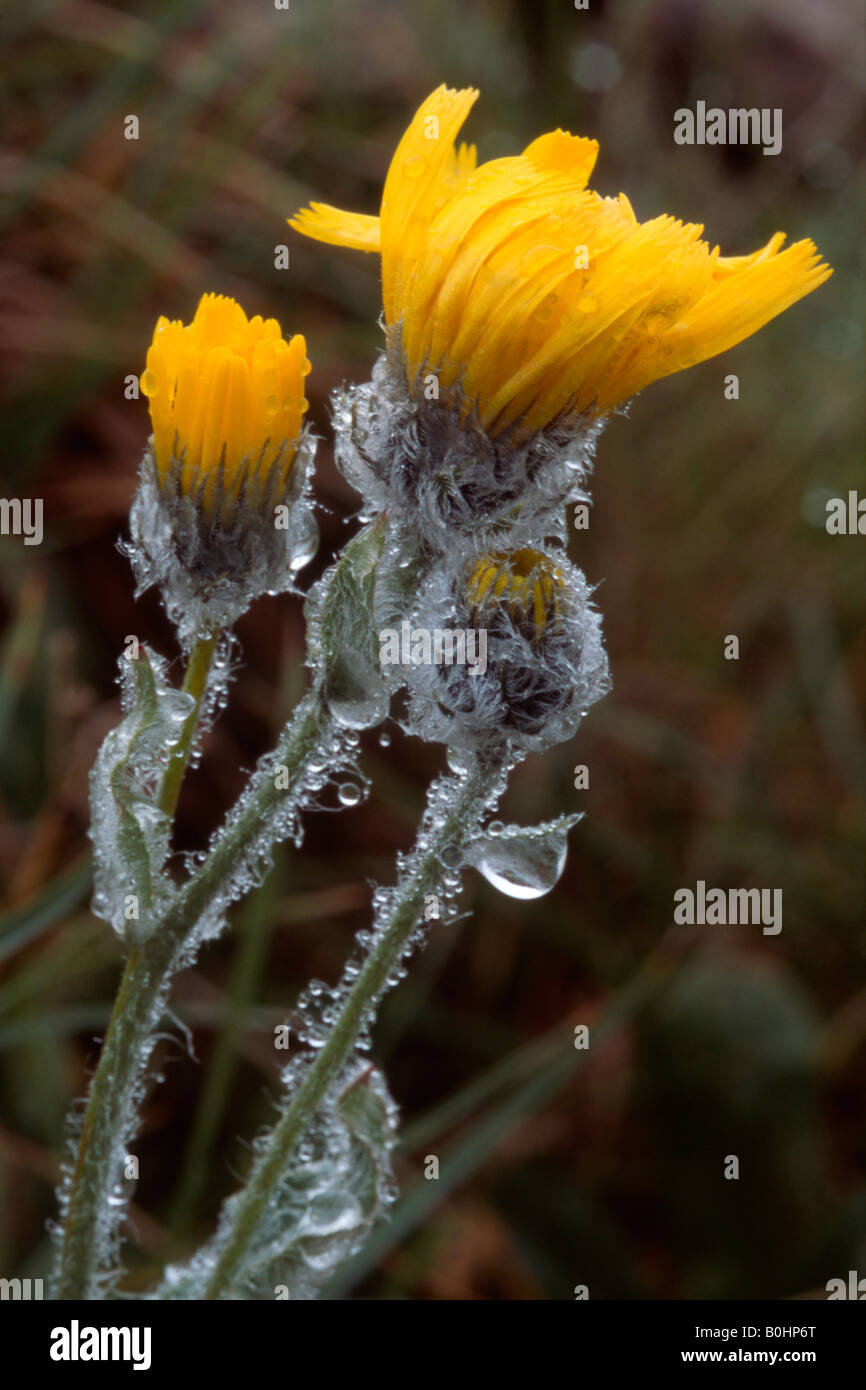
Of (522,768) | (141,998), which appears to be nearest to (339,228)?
(141,998)

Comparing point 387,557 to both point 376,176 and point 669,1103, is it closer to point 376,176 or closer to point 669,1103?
point 669,1103

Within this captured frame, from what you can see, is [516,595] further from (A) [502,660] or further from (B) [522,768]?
(B) [522,768]

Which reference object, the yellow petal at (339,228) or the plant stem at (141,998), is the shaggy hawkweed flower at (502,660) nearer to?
the plant stem at (141,998)

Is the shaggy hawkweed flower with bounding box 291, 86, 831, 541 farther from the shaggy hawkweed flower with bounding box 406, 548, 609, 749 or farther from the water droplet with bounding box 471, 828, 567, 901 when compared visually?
the water droplet with bounding box 471, 828, 567, 901

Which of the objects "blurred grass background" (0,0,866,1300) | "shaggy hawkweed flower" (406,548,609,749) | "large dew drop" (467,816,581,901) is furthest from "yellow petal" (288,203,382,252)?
"blurred grass background" (0,0,866,1300)

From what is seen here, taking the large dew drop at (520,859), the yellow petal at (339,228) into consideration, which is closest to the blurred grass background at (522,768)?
the large dew drop at (520,859)
